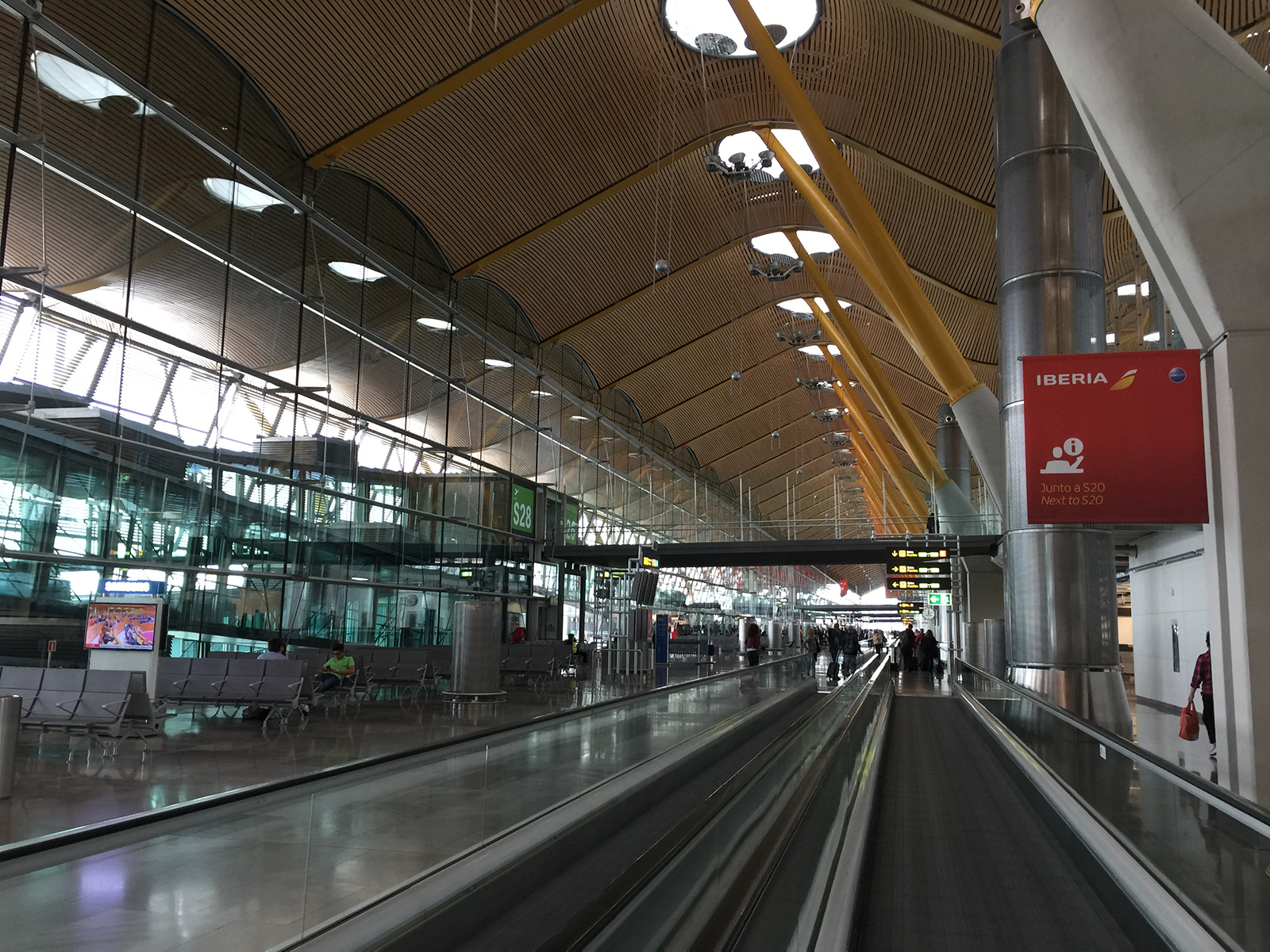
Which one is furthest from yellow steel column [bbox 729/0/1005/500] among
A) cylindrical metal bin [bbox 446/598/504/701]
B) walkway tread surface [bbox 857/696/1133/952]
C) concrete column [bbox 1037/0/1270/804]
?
concrete column [bbox 1037/0/1270/804]

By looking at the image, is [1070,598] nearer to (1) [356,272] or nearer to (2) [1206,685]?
(2) [1206,685]

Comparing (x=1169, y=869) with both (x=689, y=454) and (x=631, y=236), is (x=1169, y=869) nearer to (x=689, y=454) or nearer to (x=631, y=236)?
(x=631, y=236)

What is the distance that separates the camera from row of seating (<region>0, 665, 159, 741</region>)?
966 centimetres

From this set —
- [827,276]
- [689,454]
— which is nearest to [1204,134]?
[827,276]

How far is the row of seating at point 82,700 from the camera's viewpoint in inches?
380

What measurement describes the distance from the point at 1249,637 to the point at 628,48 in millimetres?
16008

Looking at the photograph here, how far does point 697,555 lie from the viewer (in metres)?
28.4

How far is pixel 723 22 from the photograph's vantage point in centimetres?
1864

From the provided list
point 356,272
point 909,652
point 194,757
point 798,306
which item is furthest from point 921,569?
point 194,757

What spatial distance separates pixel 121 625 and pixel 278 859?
8080 mm

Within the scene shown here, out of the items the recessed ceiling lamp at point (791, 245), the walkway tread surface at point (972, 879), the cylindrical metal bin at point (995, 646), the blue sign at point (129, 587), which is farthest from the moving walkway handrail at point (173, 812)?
the recessed ceiling lamp at point (791, 245)

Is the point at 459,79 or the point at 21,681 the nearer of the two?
the point at 21,681

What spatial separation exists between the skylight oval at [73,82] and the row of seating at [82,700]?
25.1ft

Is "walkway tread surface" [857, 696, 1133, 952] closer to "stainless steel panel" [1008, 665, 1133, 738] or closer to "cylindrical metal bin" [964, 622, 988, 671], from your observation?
"stainless steel panel" [1008, 665, 1133, 738]
